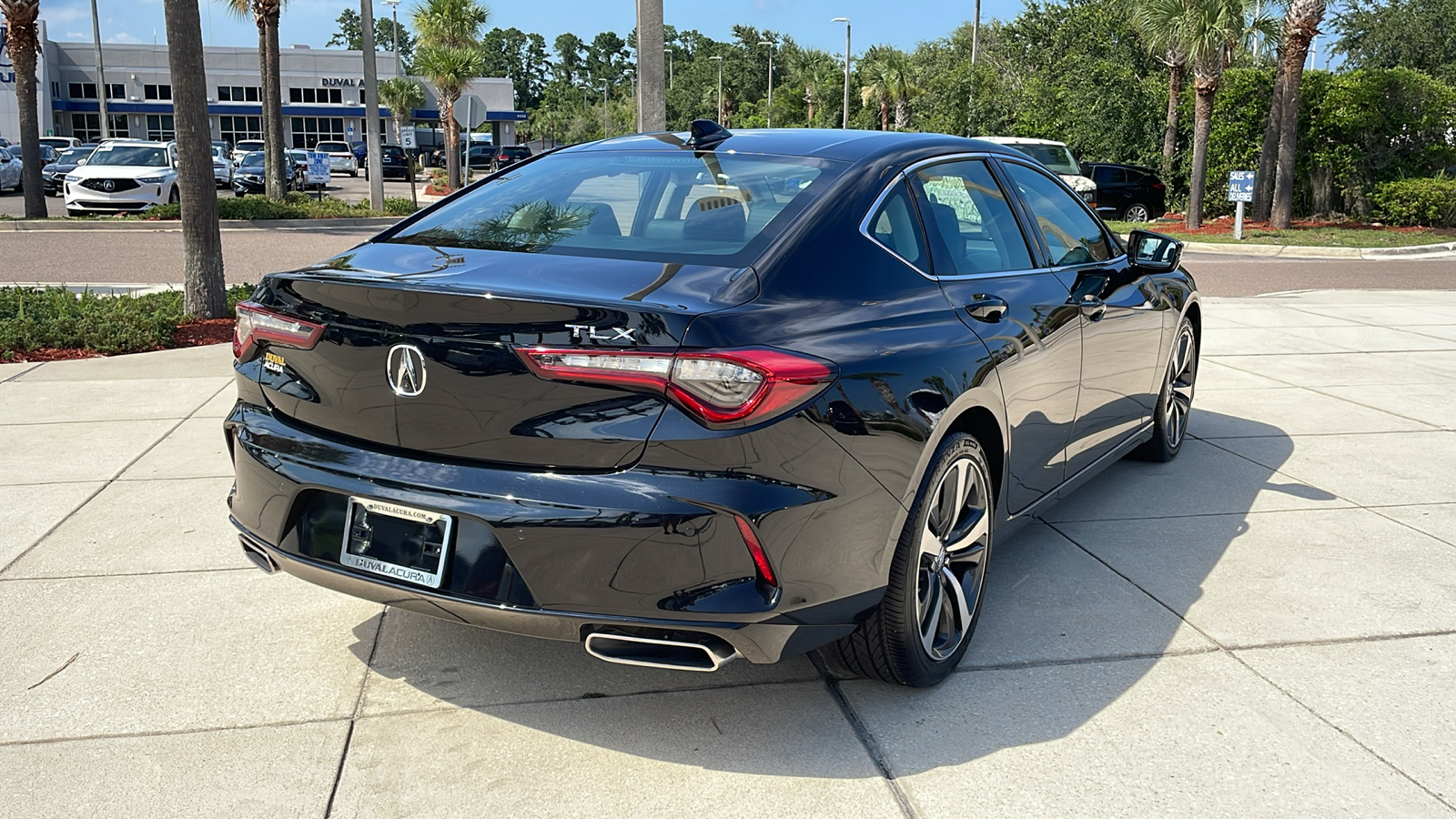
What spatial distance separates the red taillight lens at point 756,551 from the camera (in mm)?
2754

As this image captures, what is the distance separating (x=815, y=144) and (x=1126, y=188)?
22.9m

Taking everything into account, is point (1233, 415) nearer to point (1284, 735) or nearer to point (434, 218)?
point (1284, 735)

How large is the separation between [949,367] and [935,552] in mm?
537

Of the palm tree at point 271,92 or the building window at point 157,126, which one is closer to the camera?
the palm tree at point 271,92

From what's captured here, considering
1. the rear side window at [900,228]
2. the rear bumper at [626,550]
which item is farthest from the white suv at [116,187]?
the rear bumper at [626,550]

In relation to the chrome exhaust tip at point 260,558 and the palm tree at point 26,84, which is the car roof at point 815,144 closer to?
the chrome exhaust tip at point 260,558

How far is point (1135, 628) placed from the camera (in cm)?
400

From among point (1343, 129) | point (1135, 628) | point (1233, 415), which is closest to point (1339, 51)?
point (1343, 129)

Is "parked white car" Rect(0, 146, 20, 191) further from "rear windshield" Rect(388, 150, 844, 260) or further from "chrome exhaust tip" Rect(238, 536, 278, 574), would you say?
"chrome exhaust tip" Rect(238, 536, 278, 574)

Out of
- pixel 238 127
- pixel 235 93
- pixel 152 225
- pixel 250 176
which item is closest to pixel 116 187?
pixel 152 225

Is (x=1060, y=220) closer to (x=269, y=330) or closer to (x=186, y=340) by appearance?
(x=269, y=330)

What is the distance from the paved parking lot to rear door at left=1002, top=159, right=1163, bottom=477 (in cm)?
46

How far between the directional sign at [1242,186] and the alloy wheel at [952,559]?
66.5 feet

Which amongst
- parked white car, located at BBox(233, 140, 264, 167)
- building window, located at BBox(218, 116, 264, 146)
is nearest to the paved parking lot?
parked white car, located at BBox(233, 140, 264, 167)
